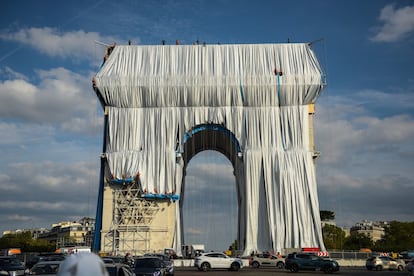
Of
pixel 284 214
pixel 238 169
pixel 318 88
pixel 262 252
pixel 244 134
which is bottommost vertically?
pixel 262 252

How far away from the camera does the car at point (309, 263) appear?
28031 mm

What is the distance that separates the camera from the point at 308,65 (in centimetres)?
4194

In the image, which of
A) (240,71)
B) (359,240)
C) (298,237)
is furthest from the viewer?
(359,240)

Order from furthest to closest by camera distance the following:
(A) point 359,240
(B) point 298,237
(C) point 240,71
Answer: (A) point 359,240
(C) point 240,71
(B) point 298,237

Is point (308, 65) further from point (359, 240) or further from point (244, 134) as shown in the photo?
point (359, 240)

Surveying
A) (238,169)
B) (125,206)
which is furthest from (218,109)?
(125,206)

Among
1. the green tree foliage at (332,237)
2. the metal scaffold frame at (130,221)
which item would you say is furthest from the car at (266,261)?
the green tree foliage at (332,237)

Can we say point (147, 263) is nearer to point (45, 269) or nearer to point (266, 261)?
point (45, 269)

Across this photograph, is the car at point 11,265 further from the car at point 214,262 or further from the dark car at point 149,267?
the car at point 214,262

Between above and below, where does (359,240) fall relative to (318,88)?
below

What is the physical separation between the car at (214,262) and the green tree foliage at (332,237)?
2337 inches

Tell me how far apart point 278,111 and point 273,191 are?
720 cm

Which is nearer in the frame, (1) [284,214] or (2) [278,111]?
(1) [284,214]

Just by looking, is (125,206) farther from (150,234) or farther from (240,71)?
(240,71)
